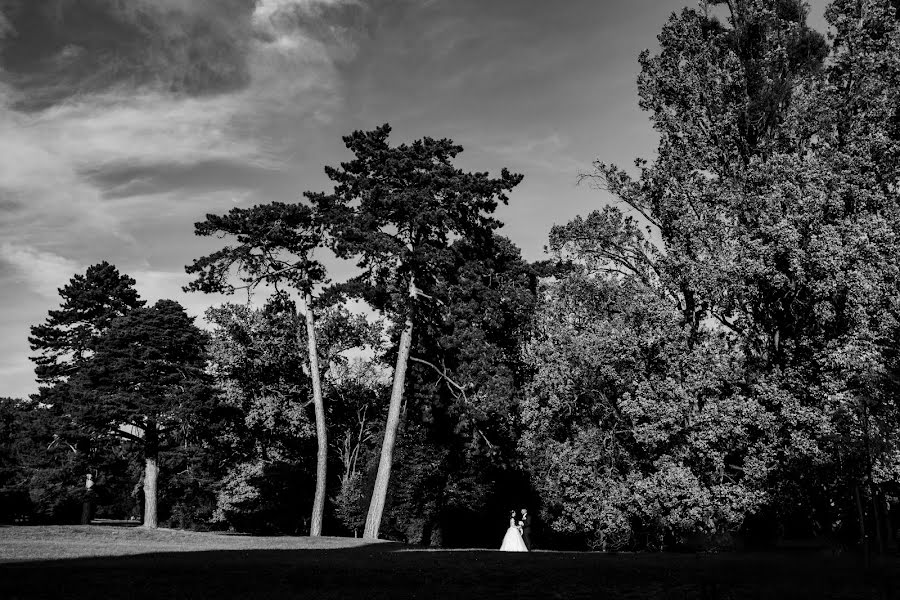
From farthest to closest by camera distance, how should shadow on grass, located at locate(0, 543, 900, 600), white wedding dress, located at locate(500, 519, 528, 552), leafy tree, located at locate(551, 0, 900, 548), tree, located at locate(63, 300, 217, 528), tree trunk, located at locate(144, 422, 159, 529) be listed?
1. tree trunk, located at locate(144, 422, 159, 529)
2. tree, located at locate(63, 300, 217, 528)
3. white wedding dress, located at locate(500, 519, 528, 552)
4. leafy tree, located at locate(551, 0, 900, 548)
5. shadow on grass, located at locate(0, 543, 900, 600)

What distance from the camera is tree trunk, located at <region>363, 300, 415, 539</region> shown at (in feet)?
86.1

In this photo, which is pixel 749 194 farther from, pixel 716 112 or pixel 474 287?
pixel 474 287

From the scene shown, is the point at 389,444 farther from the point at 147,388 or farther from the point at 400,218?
the point at 147,388

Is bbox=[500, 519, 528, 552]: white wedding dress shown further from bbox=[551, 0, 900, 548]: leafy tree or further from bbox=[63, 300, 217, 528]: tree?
bbox=[63, 300, 217, 528]: tree

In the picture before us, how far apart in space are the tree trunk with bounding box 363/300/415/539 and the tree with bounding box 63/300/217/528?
18.6m

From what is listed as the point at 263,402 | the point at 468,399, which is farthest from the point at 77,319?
the point at 468,399

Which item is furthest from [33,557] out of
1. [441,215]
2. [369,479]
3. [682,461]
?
[369,479]

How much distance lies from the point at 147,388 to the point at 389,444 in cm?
2228

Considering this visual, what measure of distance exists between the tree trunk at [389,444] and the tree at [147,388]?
61.2 feet

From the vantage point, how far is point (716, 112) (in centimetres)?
2638

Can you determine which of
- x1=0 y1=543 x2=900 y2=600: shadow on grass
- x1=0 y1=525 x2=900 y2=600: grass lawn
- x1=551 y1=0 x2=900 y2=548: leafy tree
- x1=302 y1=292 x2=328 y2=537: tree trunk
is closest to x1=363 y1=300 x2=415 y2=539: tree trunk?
x1=302 y1=292 x2=328 y2=537: tree trunk

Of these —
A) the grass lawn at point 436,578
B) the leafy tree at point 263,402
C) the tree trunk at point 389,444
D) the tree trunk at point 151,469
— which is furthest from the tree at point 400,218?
the tree trunk at point 151,469

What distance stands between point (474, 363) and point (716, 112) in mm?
13368

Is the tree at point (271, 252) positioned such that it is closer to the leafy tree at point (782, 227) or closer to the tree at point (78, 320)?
the leafy tree at point (782, 227)
